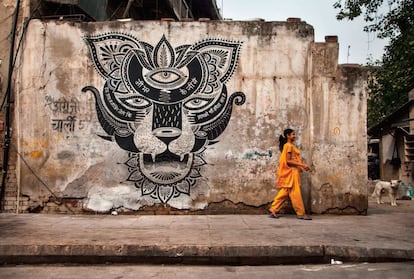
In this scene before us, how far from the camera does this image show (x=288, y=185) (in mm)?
7668

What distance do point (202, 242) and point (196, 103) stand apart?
3288 mm

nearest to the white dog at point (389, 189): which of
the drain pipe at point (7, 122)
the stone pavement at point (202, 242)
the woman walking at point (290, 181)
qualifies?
the stone pavement at point (202, 242)

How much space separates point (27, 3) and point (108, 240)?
5.13 m

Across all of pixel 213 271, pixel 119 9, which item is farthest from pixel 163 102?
pixel 119 9

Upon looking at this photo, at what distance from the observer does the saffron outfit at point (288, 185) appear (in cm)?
769

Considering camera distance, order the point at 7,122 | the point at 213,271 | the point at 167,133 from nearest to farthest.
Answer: the point at 213,271, the point at 167,133, the point at 7,122

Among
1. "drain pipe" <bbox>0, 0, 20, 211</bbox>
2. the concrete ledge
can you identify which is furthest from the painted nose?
the concrete ledge

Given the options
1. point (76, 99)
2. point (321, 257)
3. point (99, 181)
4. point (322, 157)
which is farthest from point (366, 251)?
point (76, 99)

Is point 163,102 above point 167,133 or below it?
above

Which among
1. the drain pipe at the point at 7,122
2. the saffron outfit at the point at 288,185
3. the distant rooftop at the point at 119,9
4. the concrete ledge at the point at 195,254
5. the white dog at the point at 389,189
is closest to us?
the concrete ledge at the point at 195,254

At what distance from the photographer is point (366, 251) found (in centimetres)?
548

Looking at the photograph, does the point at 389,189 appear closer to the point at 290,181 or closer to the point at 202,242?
the point at 290,181

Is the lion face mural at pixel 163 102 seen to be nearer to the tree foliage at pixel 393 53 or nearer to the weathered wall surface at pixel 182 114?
the weathered wall surface at pixel 182 114

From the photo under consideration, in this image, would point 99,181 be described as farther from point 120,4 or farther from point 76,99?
point 120,4
